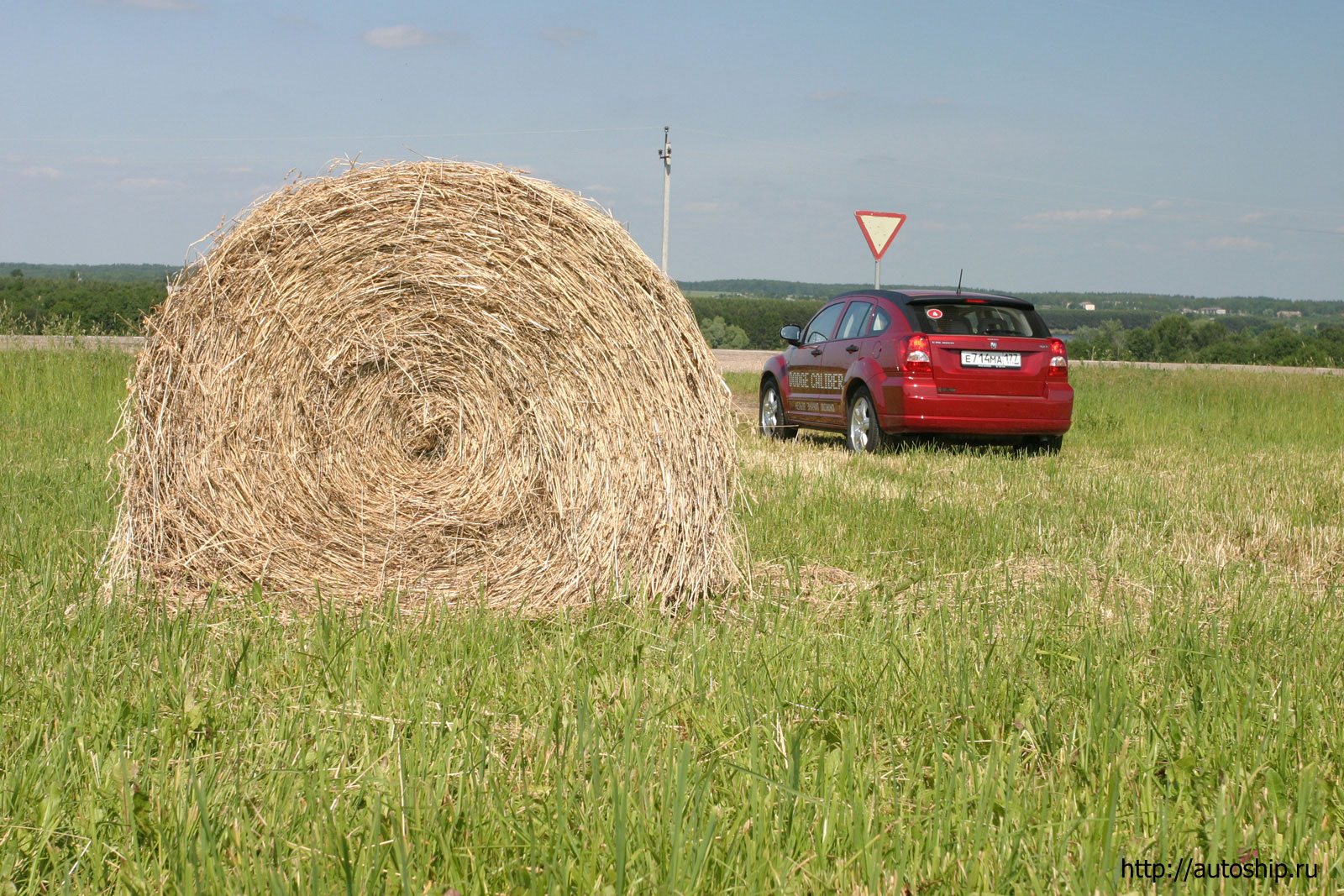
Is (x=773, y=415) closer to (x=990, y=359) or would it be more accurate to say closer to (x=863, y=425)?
(x=863, y=425)

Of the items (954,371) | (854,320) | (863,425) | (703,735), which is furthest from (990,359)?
(703,735)

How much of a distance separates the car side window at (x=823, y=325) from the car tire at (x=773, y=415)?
85cm

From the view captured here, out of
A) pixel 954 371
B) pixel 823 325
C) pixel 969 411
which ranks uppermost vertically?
pixel 823 325

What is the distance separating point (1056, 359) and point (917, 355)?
1445 millimetres

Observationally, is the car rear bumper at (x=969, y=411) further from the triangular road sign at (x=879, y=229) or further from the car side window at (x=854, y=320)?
the triangular road sign at (x=879, y=229)

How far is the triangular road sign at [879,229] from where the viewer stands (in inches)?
596

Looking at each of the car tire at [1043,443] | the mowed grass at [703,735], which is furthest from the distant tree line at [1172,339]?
A: the mowed grass at [703,735]

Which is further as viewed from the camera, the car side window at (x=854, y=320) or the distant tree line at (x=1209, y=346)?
the distant tree line at (x=1209, y=346)

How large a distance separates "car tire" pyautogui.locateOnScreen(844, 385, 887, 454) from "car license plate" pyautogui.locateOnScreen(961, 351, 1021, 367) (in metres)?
0.98

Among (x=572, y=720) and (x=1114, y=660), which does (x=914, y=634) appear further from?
(x=572, y=720)

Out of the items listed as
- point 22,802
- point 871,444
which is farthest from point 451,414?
point 871,444

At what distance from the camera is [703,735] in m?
2.95

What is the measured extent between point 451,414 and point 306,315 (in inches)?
29.8

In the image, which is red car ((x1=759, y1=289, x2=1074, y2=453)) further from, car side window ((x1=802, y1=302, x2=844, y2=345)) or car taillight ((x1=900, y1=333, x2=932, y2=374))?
car side window ((x1=802, y1=302, x2=844, y2=345))
